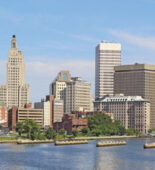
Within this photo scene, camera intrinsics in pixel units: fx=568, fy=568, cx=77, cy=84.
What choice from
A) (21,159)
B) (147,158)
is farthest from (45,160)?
(147,158)

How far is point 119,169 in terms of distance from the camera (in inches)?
6260

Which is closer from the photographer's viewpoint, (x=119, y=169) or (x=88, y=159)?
(x=119, y=169)

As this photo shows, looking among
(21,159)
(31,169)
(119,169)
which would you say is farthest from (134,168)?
(21,159)

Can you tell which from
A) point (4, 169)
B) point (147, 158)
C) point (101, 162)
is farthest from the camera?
point (147, 158)

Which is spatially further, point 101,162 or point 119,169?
point 101,162

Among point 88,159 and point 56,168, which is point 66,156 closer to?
point 88,159

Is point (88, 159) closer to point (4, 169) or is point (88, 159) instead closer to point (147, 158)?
point (147, 158)

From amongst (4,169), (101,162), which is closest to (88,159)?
(101,162)

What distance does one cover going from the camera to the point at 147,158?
19550 cm

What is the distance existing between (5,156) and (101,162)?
3653cm

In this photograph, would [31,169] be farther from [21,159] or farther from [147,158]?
[147,158]

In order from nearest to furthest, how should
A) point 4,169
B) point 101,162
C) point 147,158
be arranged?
1. point 4,169
2. point 101,162
3. point 147,158

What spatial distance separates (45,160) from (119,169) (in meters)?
33.9

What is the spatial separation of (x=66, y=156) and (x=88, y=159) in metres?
12.0
